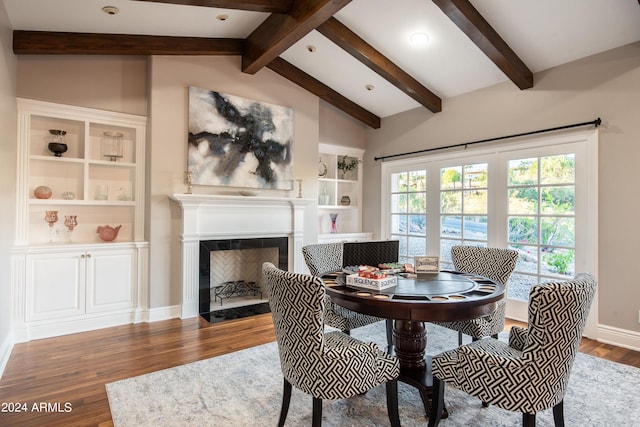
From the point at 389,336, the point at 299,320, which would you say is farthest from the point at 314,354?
the point at 389,336

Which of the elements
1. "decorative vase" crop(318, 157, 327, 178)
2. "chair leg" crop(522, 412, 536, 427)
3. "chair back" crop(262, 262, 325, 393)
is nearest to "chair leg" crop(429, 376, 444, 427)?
"chair leg" crop(522, 412, 536, 427)

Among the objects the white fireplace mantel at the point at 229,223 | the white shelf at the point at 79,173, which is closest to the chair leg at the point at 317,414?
the white fireplace mantel at the point at 229,223

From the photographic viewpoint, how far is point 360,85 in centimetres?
501

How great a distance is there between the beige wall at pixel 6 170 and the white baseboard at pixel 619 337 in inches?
204

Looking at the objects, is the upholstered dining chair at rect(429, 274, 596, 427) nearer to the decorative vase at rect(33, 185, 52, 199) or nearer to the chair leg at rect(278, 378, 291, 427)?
the chair leg at rect(278, 378, 291, 427)

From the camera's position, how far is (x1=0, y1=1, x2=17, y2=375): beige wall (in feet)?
9.08

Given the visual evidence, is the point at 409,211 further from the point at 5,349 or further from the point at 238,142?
the point at 5,349

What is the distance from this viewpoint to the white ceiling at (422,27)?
3.07 m

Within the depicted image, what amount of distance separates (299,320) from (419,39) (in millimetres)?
3377

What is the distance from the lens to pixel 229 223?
4336mm

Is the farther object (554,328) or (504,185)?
(504,185)

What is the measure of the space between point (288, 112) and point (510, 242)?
3265mm

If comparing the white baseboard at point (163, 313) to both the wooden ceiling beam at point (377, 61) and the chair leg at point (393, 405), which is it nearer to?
the chair leg at point (393, 405)

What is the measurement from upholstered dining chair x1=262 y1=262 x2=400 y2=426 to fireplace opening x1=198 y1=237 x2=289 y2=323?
2433 millimetres
